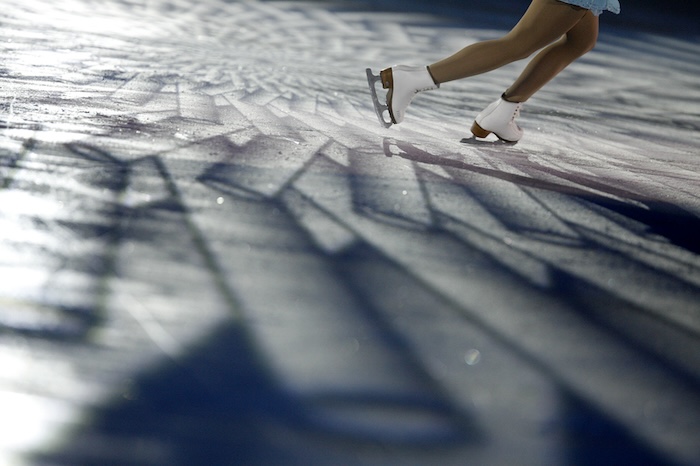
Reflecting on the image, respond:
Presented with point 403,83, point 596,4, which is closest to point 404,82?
point 403,83

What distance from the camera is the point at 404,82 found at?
Answer: 2379 millimetres

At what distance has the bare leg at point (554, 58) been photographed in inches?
90.7

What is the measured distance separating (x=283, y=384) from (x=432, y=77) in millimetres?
1614

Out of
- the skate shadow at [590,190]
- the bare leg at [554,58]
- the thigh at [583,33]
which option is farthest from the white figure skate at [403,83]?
the thigh at [583,33]

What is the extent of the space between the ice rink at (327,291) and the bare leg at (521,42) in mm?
235

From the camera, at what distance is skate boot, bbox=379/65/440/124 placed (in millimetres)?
2375

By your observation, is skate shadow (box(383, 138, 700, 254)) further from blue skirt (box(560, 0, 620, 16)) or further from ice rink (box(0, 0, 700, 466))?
blue skirt (box(560, 0, 620, 16))

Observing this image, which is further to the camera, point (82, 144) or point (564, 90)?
point (564, 90)

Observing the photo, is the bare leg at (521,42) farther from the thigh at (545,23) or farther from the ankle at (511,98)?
the ankle at (511,98)

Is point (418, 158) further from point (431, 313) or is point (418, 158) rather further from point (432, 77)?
point (431, 313)

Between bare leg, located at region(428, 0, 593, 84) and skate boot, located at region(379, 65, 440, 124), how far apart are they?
0.09ft

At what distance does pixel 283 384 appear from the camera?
914mm

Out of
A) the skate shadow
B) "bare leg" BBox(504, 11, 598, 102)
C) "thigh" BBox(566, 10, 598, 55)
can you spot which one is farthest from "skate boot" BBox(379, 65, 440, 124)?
"thigh" BBox(566, 10, 598, 55)

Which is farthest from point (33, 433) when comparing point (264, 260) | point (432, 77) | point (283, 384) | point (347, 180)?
point (432, 77)
